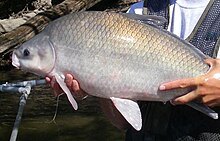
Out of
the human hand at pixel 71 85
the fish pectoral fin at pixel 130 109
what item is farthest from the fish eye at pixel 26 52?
the fish pectoral fin at pixel 130 109

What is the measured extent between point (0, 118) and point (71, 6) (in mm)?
2254

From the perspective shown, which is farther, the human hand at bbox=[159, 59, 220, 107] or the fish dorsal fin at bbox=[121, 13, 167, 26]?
the fish dorsal fin at bbox=[121, 13, 167, 26]

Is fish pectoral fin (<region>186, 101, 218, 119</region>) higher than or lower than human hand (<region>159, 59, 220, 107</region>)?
lower

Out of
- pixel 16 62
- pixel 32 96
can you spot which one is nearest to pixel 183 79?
pixel 16 62

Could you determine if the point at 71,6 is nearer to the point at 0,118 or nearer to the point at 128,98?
the point at 0,118

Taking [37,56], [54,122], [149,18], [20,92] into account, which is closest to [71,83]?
[37,56]

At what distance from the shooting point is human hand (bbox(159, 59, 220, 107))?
2.12m

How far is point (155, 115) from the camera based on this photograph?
2.35 meters

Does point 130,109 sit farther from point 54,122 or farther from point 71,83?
point 54,122

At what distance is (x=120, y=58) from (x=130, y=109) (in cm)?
20

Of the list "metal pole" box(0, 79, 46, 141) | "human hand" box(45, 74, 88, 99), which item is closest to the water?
"metal pole" box(0, 79, 46, 141)

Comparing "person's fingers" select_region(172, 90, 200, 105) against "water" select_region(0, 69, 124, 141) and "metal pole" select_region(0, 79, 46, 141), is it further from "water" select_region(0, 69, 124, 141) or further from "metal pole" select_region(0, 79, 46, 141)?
"water" select_region(0, 69, 124, 141)

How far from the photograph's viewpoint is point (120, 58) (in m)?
2.20

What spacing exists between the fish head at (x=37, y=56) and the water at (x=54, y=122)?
178 inches
